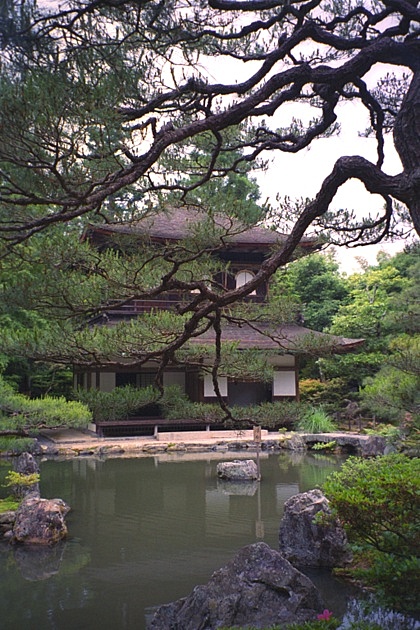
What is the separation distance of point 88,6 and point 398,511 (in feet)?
9.43

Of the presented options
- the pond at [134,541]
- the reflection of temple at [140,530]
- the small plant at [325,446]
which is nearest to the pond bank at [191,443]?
the small plant at [325,446]

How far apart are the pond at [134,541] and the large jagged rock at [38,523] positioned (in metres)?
0.15

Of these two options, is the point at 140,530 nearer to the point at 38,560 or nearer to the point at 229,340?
the point at 38,560

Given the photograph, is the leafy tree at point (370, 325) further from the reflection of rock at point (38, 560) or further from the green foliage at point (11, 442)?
the reflection of rock at point (38, 560)

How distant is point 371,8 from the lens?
11.0 feet

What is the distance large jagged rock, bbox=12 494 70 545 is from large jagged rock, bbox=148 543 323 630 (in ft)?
9.00

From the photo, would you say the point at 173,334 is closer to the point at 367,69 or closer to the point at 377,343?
the point at 367,69

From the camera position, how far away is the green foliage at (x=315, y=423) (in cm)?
1410

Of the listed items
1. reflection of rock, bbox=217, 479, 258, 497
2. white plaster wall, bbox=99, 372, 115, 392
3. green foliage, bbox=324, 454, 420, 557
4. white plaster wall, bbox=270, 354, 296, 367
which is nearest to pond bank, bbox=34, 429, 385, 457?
white plaster wall, bbox=99, 372, 115, 392

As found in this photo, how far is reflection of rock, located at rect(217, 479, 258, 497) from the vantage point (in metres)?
8.73

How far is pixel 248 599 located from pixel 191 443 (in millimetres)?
9352

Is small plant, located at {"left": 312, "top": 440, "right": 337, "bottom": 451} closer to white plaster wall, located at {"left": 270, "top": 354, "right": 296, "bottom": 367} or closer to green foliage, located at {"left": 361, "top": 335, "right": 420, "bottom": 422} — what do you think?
white plaster wall, located at {"left": 270, "top": 354, "right": 296, "bottom": 367}

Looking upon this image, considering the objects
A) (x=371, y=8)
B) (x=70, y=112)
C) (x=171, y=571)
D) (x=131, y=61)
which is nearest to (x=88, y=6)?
(x=131, y=61)

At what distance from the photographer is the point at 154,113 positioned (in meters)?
3.30
